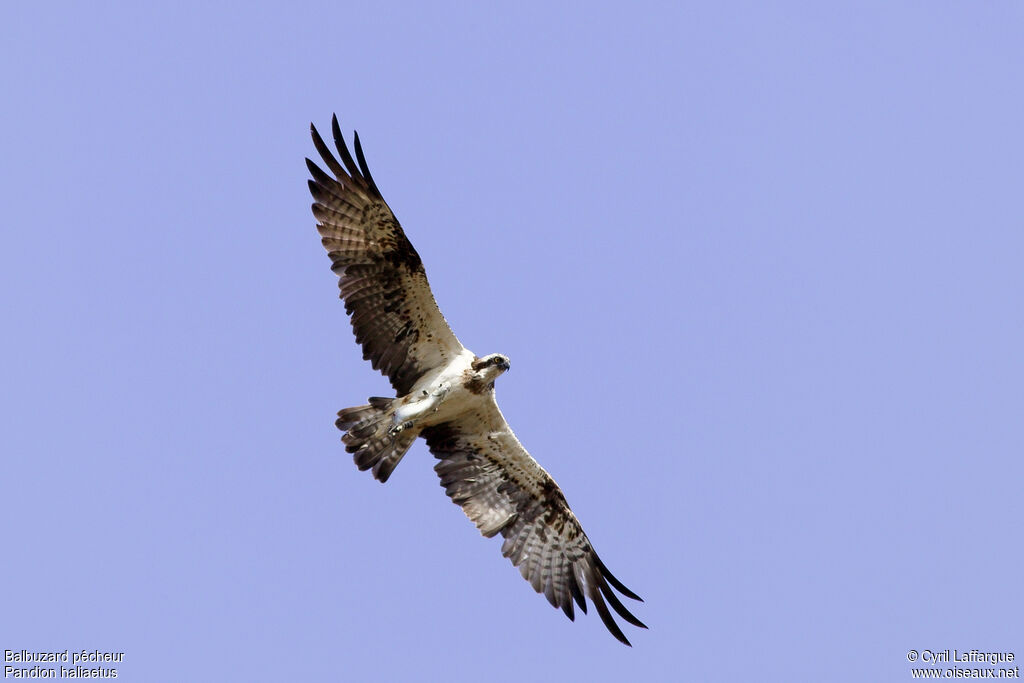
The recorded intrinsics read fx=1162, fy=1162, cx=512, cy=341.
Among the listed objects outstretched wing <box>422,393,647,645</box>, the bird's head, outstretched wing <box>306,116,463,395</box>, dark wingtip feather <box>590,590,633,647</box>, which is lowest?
dark wingtip feather <box>590,590,633,647</box>

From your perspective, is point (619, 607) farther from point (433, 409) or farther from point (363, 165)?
point (363, 165)

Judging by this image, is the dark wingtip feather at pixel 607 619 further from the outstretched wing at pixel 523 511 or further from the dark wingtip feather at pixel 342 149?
the dark wingtip feather at pixel 342 149

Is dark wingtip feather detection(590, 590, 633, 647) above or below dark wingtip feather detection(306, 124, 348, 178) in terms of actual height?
below

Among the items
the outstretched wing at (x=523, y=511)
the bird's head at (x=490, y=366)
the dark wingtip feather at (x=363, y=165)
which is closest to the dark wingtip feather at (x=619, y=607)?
the outstretched wing at (x=523, y=511)

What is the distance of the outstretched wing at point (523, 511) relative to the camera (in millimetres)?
14227

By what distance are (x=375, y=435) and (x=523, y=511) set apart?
2.31 m

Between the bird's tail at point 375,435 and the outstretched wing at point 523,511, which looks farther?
the outstretched wing at point 523,511

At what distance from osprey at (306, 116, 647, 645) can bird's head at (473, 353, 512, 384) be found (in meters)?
0.01

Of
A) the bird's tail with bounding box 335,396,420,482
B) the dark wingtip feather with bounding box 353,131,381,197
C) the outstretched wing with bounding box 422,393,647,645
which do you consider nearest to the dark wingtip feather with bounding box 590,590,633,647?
the outstretched wing with bounding box 422,393,647,645

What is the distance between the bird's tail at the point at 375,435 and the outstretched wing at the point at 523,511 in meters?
0.84

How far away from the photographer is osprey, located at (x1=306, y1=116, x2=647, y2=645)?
1327 centimetres

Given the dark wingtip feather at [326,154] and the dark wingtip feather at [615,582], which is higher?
the dark wingtip feather at [326,154]

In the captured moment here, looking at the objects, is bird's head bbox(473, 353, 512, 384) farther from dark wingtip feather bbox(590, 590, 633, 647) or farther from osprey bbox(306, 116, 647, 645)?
dark wingtip feather bbox(590, 590, 633, 647)

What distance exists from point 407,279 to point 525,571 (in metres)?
3.93
